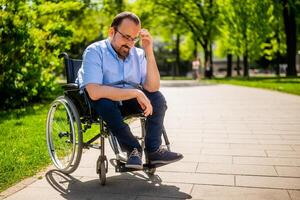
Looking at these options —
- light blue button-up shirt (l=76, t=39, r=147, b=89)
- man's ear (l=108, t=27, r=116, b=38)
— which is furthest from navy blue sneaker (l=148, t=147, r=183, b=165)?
man's ear (l=108, t=27, r=116, b=38)

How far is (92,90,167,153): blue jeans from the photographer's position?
3.94 meters

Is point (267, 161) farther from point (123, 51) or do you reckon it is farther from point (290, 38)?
point (290, 38)

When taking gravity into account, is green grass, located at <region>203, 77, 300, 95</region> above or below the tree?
below

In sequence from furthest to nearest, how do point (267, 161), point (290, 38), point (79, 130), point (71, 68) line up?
point (290, 38)
point (267, 161)
point (71, 68)
point (79, 130)

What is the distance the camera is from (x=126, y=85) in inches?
169

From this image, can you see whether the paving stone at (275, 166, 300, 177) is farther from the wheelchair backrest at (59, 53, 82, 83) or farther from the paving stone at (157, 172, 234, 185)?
the wheelchair backrest at (59, 53, 82, 83)

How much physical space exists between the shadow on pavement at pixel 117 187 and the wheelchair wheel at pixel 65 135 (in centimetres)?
16

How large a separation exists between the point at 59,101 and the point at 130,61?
33.5 inches

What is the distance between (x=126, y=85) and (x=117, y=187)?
0.99 m

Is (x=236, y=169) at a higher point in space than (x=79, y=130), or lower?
lower

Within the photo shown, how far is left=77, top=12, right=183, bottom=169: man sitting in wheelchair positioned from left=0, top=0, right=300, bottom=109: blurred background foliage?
675 cm

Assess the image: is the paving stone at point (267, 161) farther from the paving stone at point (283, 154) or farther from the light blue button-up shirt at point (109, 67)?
the light blue button-up shirt at point (109, 67)

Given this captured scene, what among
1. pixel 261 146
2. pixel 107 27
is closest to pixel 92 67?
pixel 261 146

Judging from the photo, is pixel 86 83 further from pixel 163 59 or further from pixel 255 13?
pixel 163 59
